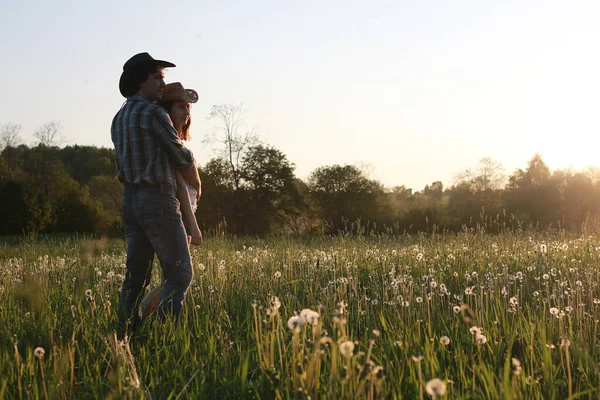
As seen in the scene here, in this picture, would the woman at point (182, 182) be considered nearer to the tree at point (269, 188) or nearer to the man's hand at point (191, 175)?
the man's hand at point (191, 175)

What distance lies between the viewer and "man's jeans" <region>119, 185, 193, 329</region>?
15.4ft

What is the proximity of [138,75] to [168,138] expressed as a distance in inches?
28.4

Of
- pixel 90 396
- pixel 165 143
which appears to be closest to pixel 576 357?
pixel 90 396

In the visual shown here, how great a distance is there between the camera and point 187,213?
16.8 feet

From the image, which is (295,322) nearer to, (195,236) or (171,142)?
(171,142)

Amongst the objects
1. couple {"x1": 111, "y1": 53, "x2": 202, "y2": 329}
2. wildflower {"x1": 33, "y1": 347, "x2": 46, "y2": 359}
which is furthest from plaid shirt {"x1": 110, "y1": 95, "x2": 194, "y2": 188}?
wildflower {"x1": 33, "y1": 347, "x2": 46, "y2": 359}

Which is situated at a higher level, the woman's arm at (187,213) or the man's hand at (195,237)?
the woman's arm at (187,213)

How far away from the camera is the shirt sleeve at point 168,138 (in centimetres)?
471

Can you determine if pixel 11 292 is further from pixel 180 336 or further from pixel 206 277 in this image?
pixel 180 336

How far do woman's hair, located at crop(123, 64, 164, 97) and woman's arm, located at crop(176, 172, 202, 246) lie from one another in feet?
2.97

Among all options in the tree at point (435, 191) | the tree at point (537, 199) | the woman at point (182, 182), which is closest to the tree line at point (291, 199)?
the tree at point (537, 199)

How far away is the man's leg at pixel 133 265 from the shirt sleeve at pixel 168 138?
1.62 feet

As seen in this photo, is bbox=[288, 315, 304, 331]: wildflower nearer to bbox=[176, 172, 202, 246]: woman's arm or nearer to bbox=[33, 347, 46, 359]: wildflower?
bbox=[33, 347, 46, 359]: wildflower

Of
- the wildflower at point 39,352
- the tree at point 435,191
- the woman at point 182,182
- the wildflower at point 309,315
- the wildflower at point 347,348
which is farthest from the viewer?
the tree at point 435,191
